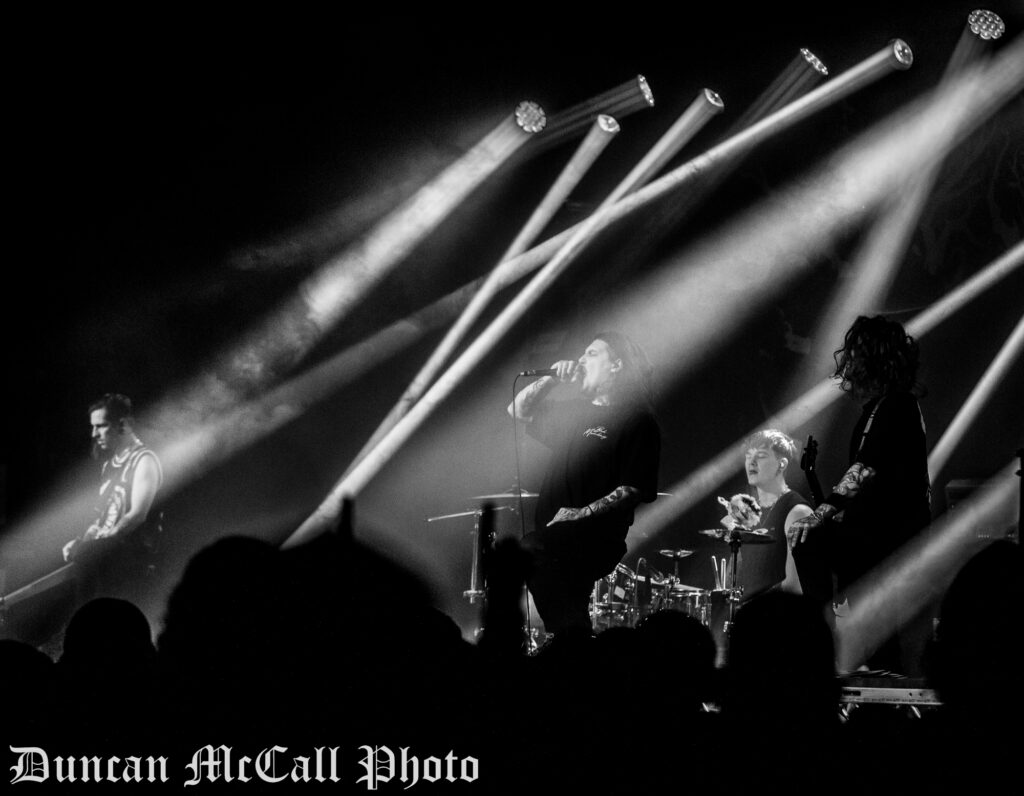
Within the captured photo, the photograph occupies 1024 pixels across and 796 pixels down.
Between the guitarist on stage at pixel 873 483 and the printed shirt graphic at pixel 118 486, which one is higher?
the printed shirt graphic at pixel 118 486

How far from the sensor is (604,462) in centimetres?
459

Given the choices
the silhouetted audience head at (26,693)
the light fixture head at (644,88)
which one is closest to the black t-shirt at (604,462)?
the silhouetted audience head at (26,693)

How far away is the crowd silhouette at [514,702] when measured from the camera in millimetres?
1807

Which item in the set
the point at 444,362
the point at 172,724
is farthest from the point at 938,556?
the point at 172,724

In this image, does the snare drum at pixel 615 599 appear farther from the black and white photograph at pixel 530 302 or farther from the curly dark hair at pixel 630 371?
the curly dark hair at pixel 630 371

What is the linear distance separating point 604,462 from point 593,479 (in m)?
0.09

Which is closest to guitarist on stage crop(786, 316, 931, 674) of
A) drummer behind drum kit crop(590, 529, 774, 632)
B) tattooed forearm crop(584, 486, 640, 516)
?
tattooed forearm crop(584, 486, 640, 516)

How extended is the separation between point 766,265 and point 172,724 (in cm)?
662

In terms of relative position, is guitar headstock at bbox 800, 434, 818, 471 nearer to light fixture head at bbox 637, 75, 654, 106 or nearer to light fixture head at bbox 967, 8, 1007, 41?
light fixture head at bbox 637, 75, 654, 106

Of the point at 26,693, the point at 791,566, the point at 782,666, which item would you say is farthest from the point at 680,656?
the point at 791,566

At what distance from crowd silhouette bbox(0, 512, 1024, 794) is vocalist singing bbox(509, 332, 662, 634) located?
2174 mm

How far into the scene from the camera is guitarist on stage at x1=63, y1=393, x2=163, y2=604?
18.0 ft

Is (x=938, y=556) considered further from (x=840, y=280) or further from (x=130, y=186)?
(x=130, y=186)

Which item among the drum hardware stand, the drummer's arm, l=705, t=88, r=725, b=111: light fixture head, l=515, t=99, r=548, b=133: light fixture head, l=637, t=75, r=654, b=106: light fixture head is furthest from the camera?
l=705, t=88, r=725, b=111: light fixture head
